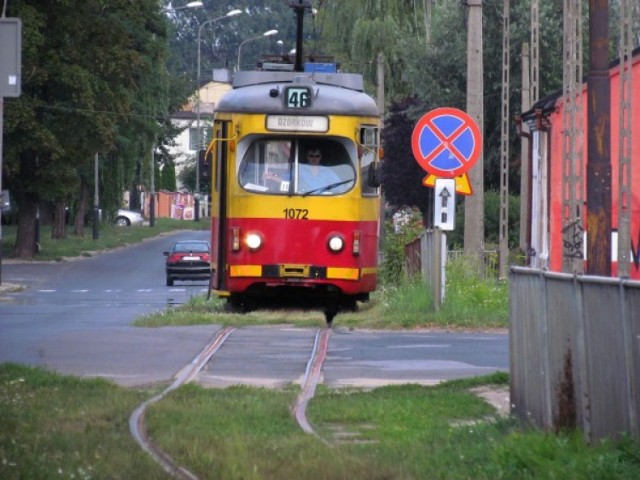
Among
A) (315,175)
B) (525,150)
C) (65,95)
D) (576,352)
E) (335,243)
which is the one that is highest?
(65,95)

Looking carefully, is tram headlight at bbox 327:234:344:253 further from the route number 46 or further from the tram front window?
the route number 46

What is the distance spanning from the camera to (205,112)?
465 feet

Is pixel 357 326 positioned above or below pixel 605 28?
below

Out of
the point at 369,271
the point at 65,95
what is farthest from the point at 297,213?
the point at 65,95

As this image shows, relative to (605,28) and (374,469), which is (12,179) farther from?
(374,469)

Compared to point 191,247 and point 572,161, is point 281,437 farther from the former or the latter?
point 191,247

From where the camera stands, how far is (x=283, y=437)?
10195mm

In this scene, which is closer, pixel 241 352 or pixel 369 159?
pixel 241 352

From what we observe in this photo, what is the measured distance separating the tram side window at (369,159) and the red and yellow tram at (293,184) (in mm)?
19

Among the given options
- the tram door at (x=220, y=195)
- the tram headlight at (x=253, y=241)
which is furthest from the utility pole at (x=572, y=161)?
the tram door at (x=220, y=195)

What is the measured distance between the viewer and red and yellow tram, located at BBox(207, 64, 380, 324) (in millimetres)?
17844

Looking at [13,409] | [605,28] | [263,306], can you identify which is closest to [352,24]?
[263,306]

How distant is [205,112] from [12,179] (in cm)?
8639

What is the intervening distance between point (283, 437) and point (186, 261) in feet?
126
